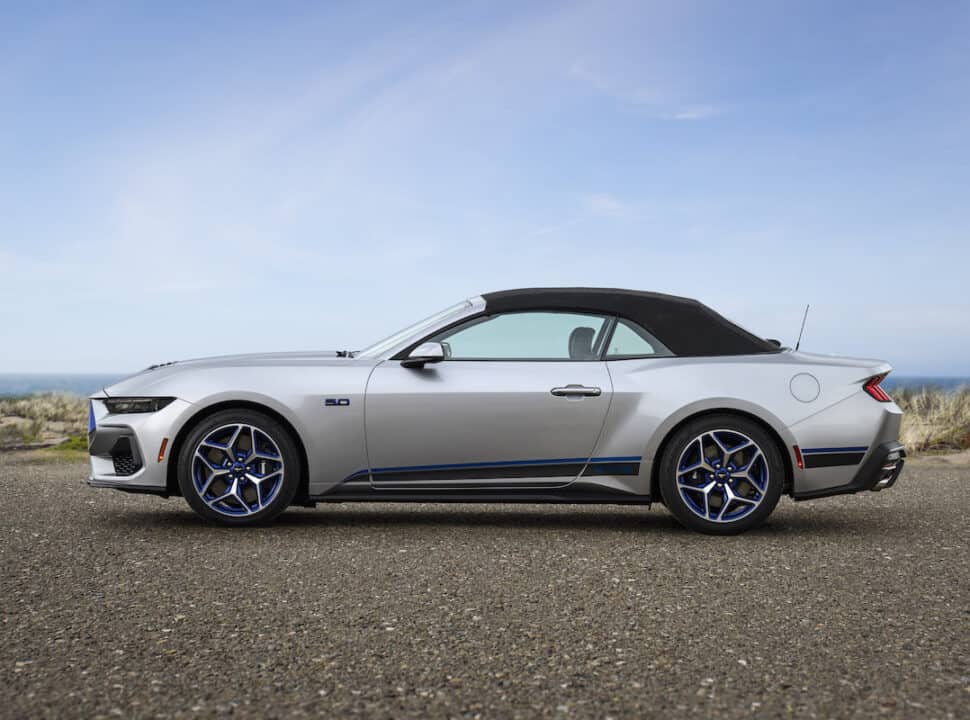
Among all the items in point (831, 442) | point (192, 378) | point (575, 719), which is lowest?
point (575, 719)

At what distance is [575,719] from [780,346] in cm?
457

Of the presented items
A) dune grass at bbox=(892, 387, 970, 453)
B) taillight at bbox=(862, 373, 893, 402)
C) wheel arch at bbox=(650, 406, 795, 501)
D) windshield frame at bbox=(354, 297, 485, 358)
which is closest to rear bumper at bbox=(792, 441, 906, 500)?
wheel arch at bbox=(650, 406, 795, 501)

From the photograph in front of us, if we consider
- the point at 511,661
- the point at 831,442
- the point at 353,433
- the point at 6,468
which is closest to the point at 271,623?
the point at 511,661

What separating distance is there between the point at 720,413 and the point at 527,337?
1.38 m

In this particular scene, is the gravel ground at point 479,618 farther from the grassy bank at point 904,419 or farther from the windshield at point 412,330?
the grassy bank at point 904,419

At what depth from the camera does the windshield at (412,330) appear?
23.0ft

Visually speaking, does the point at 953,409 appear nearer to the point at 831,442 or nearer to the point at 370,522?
the point at 831,442

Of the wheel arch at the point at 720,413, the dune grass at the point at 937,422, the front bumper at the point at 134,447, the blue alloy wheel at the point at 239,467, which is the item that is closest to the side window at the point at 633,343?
the wheel arch at the point at 720,413

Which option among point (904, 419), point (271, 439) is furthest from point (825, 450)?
point (904, 419)

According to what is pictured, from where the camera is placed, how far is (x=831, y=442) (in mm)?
6906

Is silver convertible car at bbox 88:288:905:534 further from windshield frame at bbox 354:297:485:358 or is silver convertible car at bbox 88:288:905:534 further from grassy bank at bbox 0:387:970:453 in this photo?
grassy bank at bbox 0:387:970:453

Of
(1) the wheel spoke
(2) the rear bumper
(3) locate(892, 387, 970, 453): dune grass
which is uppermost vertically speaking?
(1) the wheel spoke

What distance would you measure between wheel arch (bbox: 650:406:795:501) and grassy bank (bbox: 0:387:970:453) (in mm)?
9146

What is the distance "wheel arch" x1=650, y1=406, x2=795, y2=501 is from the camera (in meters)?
6.80
